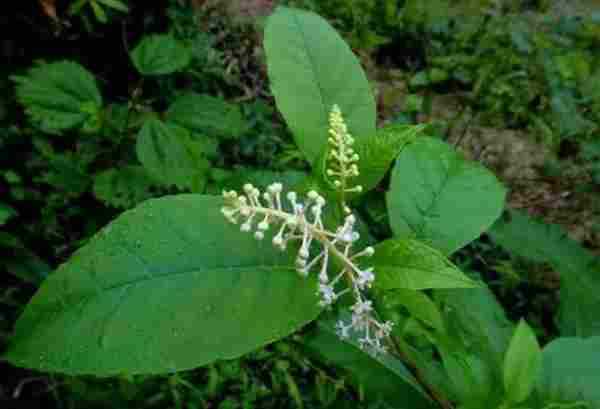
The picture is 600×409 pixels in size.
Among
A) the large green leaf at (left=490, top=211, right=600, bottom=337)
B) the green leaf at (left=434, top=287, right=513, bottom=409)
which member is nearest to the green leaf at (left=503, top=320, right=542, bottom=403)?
the green leaf at (left=434, top=287, right=513, bottom=409)

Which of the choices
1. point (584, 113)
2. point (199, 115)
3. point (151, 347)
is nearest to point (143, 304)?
point (151, 347)

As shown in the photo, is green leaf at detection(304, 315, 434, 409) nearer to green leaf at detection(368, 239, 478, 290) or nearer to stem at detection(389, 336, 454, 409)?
stem at detection(389, 336, 454, 409)

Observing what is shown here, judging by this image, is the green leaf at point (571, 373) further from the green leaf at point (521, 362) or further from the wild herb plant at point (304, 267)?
the green leaf at point (521, 362)

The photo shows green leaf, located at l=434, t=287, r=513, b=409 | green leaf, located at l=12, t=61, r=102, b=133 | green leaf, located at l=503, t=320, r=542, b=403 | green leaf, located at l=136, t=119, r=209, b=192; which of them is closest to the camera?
green leaf, located at l=503, t=320, r=542, b=403

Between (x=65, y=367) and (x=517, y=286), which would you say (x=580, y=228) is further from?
(x=65, y=367)

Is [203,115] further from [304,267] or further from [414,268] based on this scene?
[414,268]
